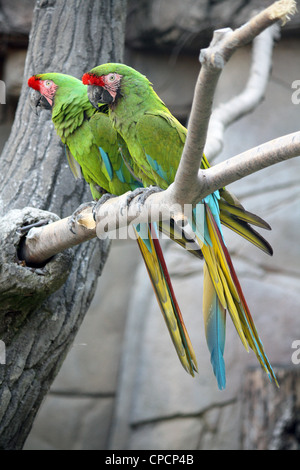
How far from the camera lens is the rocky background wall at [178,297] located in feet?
8.59

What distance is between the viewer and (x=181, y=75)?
9.80 ft

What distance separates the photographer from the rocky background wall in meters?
2.62

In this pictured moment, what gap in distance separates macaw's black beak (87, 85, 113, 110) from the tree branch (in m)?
0.25

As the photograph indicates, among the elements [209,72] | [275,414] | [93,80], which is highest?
[209,72]

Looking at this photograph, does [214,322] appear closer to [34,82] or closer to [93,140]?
[93,140]

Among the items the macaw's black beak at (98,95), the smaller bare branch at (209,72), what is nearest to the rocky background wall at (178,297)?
the macaw's black beak at (98,95)

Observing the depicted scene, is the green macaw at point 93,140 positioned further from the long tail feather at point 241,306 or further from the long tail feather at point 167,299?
the long tail feather at point 241,306

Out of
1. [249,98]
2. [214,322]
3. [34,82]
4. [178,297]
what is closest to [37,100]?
[34,82]

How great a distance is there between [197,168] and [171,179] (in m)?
0.41

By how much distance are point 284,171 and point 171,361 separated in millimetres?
1110

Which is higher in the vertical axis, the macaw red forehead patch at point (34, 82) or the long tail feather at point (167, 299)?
the macaw red forehead patch at point (34, 82)

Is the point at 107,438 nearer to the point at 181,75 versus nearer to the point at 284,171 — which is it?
the point at 284,171

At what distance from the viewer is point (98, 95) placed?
4.19 ft

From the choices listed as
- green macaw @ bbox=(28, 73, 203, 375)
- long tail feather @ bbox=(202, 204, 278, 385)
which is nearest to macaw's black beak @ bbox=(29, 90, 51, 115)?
green macaw @ bbox=(28, 73, 203, 375)
